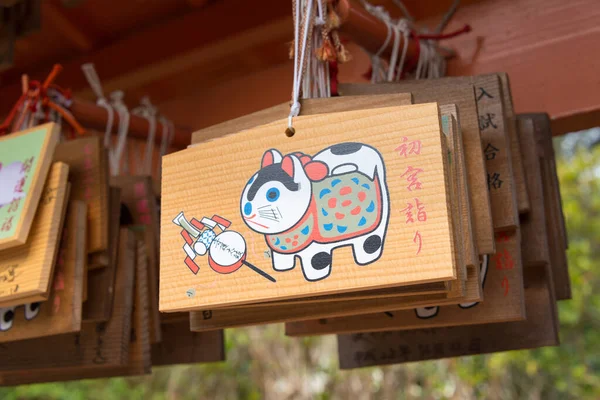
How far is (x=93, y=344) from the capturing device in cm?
94

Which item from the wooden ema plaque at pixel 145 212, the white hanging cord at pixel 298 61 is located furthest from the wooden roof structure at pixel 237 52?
the white hanging cord at pixel 298 61

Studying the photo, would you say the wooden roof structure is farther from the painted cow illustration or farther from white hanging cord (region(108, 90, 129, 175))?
the painted cow illustration

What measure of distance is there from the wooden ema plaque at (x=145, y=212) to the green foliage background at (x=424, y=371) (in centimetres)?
259

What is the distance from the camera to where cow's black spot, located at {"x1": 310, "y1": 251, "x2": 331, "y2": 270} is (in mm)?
622

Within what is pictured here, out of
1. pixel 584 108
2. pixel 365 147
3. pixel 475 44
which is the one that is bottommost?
pixel 365 147

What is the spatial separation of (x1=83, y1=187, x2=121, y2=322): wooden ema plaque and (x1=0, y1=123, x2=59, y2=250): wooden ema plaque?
0.14m

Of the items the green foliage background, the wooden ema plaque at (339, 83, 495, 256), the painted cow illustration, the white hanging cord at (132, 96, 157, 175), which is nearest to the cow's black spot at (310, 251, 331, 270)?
the painted cow illustration

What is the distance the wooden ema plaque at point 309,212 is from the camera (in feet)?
1.98

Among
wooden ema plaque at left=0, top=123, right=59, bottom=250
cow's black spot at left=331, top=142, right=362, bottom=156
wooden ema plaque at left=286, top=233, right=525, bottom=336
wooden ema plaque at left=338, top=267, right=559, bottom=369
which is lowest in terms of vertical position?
wooden ema plaque at left=338, top=267, right=559, bottom=369

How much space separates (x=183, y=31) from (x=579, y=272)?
10.2ft

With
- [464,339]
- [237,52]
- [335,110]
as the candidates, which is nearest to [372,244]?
[335,110]

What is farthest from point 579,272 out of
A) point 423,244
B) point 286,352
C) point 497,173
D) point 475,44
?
point 423,244

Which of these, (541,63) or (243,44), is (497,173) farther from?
(243,44)

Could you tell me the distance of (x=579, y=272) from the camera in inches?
149
